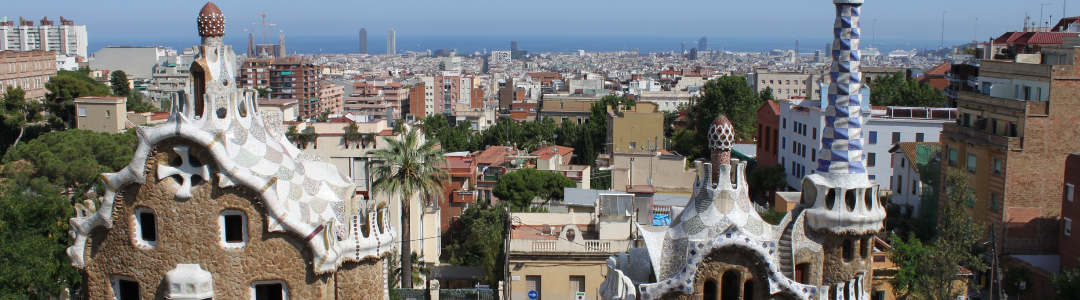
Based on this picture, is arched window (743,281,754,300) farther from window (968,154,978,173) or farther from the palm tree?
window (968,154,978,173)

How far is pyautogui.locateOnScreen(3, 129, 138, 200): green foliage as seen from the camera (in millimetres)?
32719

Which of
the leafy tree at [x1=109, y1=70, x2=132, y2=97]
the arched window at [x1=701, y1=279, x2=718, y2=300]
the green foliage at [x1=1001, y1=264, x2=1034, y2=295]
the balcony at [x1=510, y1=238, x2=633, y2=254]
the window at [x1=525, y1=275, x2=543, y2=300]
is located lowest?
the green foliage at [x1=1001, y1=264, x2=1034, y2=295]

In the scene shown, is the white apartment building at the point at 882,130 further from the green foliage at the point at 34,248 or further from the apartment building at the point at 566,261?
the green foliage at the point at 34,248

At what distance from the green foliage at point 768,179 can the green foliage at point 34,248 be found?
35713 millimetres

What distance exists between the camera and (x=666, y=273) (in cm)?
1638

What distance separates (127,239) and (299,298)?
2.99m

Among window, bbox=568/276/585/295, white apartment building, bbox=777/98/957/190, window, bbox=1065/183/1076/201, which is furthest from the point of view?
white apartment building, bbox=777/98/957/190

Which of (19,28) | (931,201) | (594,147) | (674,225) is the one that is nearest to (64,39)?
(19,28)

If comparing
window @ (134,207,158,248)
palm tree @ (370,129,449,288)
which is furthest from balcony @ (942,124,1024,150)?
window @ (134,207,158,248)

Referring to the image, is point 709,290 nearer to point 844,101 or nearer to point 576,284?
point 844,101

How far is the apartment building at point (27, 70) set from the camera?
224 ft

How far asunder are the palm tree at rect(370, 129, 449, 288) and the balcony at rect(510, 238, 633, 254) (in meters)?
3.89

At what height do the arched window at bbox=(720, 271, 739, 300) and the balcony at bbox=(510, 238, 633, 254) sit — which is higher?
the arched window at bbox=(720, 271, 739, 300)

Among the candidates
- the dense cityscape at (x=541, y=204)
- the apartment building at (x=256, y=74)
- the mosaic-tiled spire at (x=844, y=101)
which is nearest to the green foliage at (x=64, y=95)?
the dense cityscape at (x=541, y=204)
